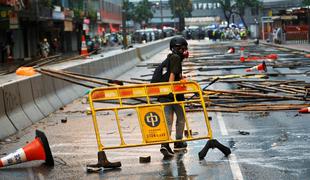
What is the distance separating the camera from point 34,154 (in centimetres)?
1036

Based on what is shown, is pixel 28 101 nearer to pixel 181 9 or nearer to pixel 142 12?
pixel 142 12

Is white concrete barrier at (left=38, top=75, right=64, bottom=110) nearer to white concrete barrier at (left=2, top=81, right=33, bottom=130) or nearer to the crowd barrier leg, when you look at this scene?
white concrete barrier at (left=2, top=81, right=33, bottom=130)

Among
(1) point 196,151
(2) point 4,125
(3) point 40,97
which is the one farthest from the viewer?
(3) point 40,97

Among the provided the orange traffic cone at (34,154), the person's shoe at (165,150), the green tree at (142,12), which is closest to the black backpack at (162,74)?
the person's shoe at (165,150)

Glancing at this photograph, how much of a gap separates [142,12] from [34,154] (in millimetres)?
149277

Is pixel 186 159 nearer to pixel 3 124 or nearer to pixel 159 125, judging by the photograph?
pixel 159 125

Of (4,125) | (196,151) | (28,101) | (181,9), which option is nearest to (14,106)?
(4,125)

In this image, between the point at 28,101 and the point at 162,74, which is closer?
the point at 162,74

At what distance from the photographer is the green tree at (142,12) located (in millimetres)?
158625

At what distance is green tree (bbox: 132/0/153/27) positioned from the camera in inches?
6245

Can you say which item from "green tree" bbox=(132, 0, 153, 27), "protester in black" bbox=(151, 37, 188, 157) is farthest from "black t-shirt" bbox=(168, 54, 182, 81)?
"green tree" bbox=(132, 0, 153, 27)

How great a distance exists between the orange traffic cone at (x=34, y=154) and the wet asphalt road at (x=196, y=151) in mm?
110

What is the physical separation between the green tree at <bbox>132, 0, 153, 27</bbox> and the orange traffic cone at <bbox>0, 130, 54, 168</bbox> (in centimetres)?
14884

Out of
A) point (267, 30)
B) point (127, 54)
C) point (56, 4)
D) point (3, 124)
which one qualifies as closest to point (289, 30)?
point (267, 30)
